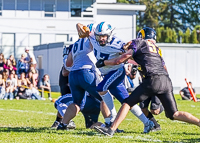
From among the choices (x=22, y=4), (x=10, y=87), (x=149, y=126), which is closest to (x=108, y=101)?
(x=149, y=126)

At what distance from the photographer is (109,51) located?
7.31 meters

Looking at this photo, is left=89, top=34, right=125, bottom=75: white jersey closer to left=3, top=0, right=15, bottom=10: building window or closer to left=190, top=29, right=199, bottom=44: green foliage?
left=3, top=0, right=15, bottom=10: building window

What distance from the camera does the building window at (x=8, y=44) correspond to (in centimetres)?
3541

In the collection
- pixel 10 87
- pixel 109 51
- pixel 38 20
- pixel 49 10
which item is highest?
pixel 49 10

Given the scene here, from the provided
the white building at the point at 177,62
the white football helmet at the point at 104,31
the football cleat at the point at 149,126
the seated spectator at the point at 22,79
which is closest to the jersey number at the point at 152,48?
the white football helmet at the point at 104,31

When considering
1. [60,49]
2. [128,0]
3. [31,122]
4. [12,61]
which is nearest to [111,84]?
[31,122]

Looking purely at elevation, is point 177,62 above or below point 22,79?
above

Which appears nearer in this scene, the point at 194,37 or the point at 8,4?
the point at 8,4

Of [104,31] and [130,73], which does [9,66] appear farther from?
[104,31]

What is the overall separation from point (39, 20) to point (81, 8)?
3.45m

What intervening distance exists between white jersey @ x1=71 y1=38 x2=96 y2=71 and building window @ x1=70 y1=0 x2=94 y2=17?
1194 inches

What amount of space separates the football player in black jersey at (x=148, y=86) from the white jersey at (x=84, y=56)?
79 cm

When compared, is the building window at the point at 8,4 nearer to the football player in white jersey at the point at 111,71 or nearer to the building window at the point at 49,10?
the building window at the point at 49,10

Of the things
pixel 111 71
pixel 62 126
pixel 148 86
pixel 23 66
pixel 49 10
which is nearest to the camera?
Answer: pixel 148 86
